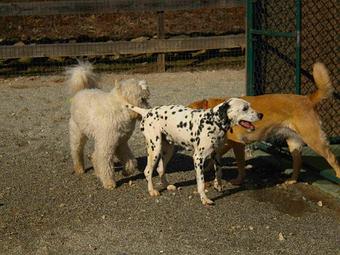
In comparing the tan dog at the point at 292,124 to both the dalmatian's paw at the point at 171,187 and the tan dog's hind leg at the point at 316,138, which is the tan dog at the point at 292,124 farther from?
the dalmatian's paw at the point at 171,187

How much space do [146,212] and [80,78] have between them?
6.95ft

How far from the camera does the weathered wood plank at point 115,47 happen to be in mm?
13539

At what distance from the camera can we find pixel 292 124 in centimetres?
690

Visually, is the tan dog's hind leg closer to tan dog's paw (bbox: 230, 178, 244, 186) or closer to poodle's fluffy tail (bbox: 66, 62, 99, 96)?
tan dog's paw (bbox: 230, 178, 244, 186)

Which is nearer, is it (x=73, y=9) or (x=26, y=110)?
(x=26, y=110)

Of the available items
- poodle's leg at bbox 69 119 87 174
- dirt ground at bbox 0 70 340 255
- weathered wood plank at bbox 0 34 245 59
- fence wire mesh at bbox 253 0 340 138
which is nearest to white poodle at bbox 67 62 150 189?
poodle's leg at bbox 69 119 87 174

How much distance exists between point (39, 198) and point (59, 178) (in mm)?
735

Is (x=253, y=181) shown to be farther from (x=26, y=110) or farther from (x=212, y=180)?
(x=26, y=110)

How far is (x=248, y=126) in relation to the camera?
21.0ft

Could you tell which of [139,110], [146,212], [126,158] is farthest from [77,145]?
[146,212]

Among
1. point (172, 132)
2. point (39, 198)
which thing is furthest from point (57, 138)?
point (172, 132)

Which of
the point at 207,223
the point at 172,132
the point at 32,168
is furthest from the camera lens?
the point at 32,168

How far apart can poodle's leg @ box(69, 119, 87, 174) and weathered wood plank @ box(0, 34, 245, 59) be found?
20.5ft

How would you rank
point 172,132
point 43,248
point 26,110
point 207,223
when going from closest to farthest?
point 43,248
point 207,223
point 172,132
point 26,110
